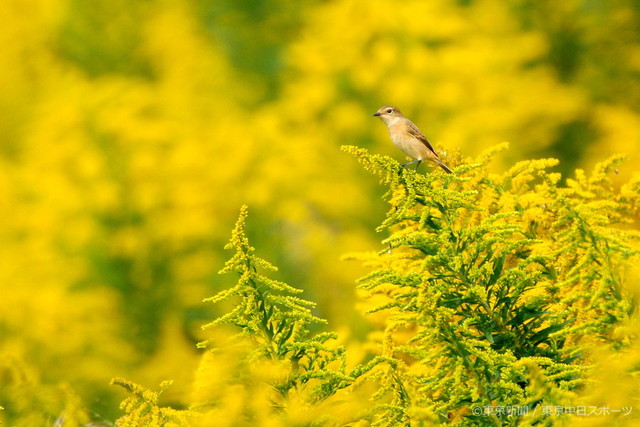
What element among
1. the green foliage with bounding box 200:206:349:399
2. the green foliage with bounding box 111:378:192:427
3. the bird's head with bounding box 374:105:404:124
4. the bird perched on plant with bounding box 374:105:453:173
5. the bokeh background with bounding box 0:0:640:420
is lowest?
the green foliage with bounding box 111:378:192:427

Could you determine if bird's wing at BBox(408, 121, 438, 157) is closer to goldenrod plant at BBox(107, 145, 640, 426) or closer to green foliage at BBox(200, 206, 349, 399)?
goldenrod plant at BBox(107, 145, 640, 426)

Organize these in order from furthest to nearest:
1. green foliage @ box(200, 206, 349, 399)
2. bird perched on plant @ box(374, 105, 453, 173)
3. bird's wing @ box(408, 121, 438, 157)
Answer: bird's wing @ box(408, 121, 438, 157), bird perched on plant @ box(374, 105, 453, 173), green foliage @ box(200, 206, 349, 399)

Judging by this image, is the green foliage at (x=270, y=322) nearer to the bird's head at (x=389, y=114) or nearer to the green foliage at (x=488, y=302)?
the green foliage at (x=488, y=302)

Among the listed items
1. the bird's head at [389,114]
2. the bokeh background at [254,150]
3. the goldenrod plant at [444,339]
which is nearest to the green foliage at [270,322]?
the goldenrod plant at [444,339]

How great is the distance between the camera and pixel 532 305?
415 cm

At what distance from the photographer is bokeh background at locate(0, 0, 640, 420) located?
39.9 feet

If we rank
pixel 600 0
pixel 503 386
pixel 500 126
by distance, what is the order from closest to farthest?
1. pixel 503 386
2. pixel 500 126
3. pixel 600 0

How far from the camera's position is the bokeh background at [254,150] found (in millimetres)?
12156

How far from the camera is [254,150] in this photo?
1438 centimetres

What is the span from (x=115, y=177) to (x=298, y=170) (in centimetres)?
212

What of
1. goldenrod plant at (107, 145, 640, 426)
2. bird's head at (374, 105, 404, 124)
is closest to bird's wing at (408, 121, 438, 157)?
bird's head at (374, 105, 404, 124)

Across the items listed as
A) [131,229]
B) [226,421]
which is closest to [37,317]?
[131,229]

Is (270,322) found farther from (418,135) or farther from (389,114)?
(389,114)

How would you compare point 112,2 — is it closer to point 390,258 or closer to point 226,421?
point 390,258
